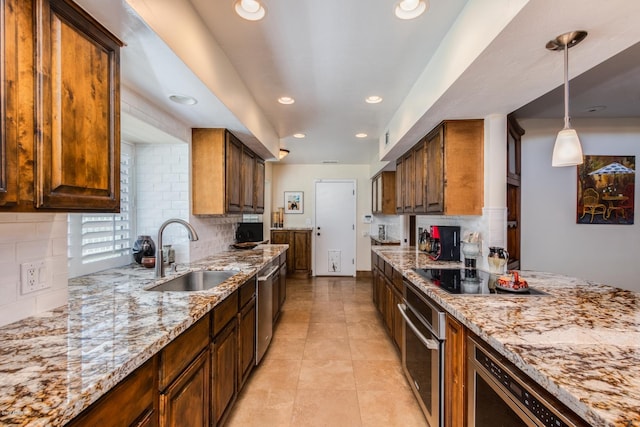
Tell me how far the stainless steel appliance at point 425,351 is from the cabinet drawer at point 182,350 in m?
1.19

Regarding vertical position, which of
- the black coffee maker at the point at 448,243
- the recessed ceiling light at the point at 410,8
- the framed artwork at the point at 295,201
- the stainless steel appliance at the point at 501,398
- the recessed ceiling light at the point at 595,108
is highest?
the recessed ceiling light at the point at 410,8

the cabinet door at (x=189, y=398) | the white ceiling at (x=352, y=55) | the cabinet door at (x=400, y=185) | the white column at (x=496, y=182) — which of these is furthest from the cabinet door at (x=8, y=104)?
the cabinet door at (x=400, y=185)

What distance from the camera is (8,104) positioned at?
83cm

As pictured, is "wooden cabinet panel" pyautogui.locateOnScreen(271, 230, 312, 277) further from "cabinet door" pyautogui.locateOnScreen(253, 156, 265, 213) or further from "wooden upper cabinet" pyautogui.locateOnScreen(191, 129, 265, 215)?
"wooden upper cabinet" pyautogui.locateOnScreen(191, 129, 265, 215)

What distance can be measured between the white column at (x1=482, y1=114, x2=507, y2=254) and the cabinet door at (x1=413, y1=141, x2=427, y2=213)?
0.64 metres

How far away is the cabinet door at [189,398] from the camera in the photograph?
3.75 feet

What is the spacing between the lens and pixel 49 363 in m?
0.85

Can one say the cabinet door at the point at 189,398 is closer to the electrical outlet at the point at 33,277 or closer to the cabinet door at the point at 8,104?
the electrical outlet at the point at 33,277

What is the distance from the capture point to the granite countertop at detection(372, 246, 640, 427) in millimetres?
732

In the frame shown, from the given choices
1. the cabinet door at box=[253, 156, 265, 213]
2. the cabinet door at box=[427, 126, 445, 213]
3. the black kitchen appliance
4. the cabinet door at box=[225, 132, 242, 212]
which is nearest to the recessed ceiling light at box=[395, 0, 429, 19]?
the cabinet door at box=[427, 126, 445, 213]

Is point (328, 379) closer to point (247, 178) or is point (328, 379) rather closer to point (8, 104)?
point (247, 178)

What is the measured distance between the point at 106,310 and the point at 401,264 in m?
2.14

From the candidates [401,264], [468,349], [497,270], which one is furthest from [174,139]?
[497,270]

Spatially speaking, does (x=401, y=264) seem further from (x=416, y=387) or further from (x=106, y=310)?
(x=106, y=310)
